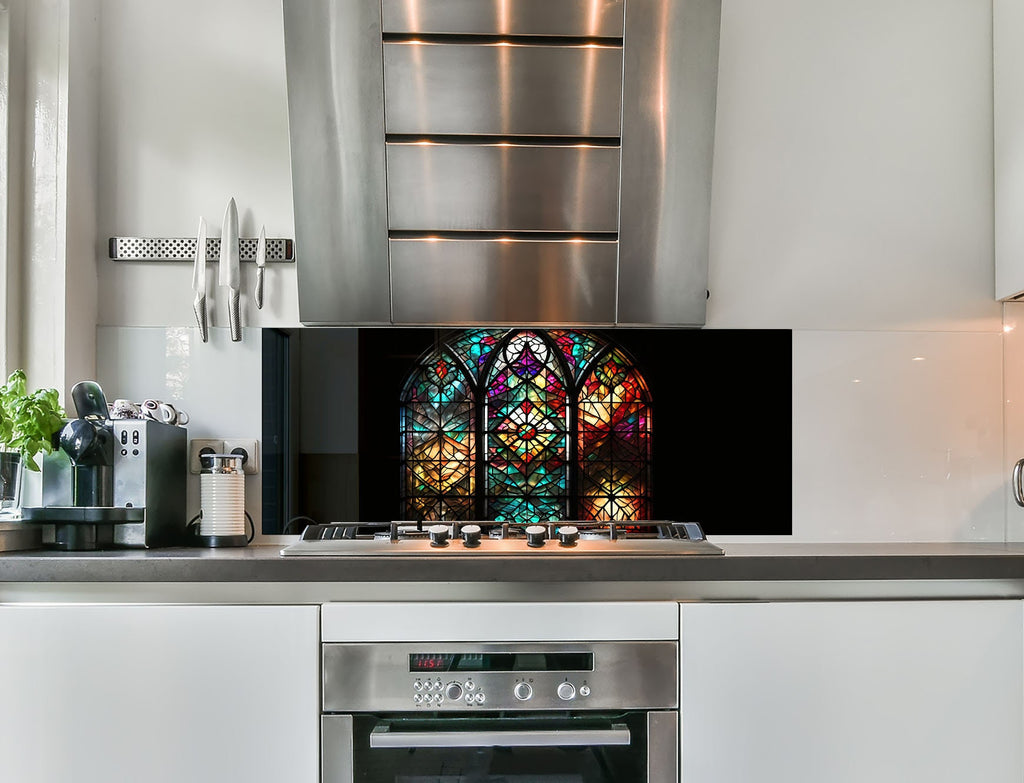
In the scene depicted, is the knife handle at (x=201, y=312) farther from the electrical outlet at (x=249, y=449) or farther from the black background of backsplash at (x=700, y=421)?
the black background of backsplash at (x=700, y=421)

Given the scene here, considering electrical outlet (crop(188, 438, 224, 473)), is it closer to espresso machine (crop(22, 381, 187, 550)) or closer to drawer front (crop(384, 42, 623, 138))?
espresso machine (crop(22, 381, 187, 550))

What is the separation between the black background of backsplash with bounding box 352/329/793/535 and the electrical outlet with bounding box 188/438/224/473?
357 millimetres

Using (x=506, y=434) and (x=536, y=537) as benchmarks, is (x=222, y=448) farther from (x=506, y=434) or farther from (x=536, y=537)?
(x=536, y=537)

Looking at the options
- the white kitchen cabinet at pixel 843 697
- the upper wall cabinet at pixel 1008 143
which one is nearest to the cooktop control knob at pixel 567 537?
the white kitchen cabinet at pixel 843 697

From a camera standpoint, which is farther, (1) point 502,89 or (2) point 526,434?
(2) point 526,434

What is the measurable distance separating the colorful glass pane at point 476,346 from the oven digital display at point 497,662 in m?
0.78

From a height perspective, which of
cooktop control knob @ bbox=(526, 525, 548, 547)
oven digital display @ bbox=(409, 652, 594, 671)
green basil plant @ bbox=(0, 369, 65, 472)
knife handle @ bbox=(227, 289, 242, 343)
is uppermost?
knife handle @ bbox=(227, 289, 242, 343)

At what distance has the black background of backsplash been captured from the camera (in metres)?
2.18

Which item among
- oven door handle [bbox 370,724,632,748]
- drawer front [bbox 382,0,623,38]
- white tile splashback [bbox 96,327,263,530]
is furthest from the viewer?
white tile splashback [bbox 96,327,263,530]

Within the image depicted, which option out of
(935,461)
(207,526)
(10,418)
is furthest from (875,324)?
(10,418)

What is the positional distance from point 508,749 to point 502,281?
1044mm

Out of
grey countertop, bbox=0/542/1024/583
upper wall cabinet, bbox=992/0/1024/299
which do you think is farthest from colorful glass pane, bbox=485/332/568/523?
upper wall cabinet, bbox=992/0/1024/299

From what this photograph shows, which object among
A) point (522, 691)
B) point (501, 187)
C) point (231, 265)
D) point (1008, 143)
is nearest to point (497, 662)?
point (522, 691)

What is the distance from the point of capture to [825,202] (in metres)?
2.24
